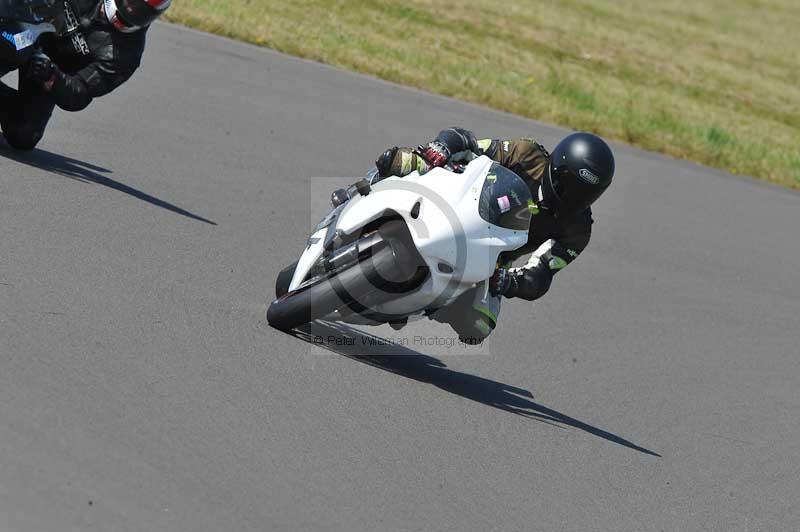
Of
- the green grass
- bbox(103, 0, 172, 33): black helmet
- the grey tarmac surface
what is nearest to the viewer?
the grey tarmac surface

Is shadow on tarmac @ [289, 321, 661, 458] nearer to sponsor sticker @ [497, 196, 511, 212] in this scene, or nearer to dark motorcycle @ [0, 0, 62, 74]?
sponsor sticker @ [497, 196, 511, 212]

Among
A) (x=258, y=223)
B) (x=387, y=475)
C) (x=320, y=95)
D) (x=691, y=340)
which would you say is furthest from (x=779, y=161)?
(x=387, y=475)

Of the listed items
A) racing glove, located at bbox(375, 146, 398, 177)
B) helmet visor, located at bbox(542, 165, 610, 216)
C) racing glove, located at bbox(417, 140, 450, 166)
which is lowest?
helmet visor, located at bbox(542, 165, 610, 216)

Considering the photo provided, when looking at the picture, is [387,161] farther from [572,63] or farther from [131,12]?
[572,63]

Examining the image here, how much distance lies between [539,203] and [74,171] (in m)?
3.31

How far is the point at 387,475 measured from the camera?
217 inches

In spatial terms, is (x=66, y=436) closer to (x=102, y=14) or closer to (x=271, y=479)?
(x=271, y=479)

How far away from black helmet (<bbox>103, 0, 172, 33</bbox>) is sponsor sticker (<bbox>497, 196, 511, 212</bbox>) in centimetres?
294

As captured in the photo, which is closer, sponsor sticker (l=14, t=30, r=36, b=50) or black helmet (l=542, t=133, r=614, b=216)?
black helmet (l=542, t=133, r=614, b=216)

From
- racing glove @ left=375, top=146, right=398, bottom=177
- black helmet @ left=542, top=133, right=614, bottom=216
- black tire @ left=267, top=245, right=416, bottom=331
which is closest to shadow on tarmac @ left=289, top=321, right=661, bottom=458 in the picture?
black tire @ left=267, top=245, right=416, bottom=331

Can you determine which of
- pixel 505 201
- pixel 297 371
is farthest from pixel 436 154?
pixel 297 371

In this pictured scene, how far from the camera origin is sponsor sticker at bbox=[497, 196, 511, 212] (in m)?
6.52

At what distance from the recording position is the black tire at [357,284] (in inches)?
254

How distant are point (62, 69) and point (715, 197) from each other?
828 centimetres
